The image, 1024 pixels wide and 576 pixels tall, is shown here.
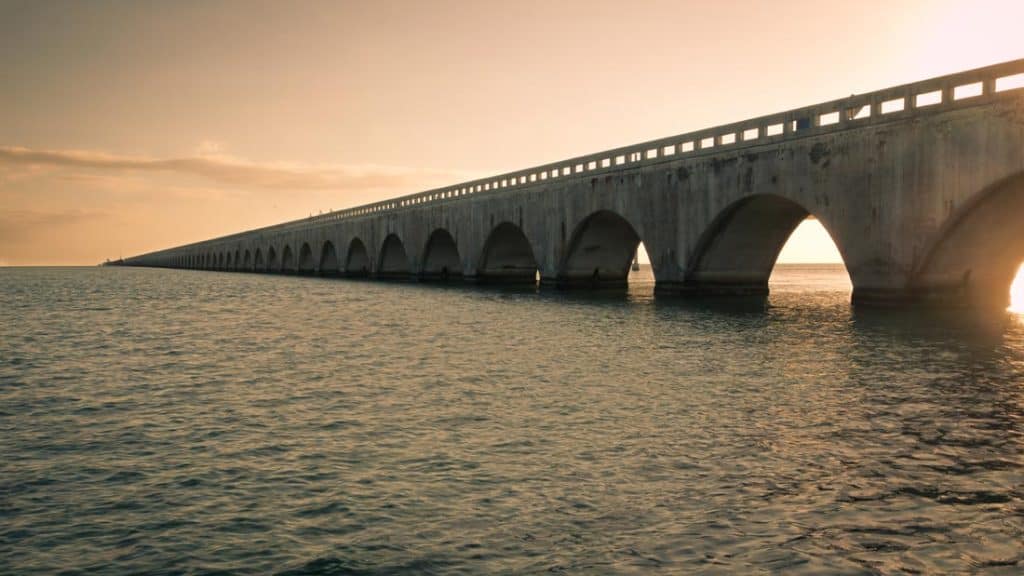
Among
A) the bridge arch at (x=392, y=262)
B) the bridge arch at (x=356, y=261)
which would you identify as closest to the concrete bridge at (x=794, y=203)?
the bridge arch at (x=392, y=262)

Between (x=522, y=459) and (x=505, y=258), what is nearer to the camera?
(x=522, y=459)

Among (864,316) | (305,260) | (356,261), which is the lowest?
(864,316)

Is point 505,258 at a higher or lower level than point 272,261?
lower

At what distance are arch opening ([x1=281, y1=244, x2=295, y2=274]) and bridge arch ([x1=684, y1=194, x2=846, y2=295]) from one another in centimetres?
8338

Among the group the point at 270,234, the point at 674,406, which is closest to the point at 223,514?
the point at 674,406

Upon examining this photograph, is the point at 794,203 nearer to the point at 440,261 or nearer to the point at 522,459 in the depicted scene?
the point at 522,459

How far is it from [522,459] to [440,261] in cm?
5654

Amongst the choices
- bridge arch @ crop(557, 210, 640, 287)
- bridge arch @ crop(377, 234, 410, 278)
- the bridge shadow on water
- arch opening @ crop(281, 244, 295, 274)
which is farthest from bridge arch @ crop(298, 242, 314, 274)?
the bridge shadow on water

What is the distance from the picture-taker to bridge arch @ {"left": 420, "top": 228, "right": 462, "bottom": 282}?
63.8 meters

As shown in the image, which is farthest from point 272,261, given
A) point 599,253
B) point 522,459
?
point 522,459

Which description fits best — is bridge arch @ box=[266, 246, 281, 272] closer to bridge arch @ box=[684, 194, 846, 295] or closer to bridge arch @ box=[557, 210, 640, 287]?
bridge arch @ box=[557, 210, 640, 287]

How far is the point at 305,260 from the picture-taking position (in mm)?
102812

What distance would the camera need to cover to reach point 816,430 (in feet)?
32.1

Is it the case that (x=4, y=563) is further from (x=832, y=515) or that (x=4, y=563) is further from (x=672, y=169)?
(x=672, y=169)
